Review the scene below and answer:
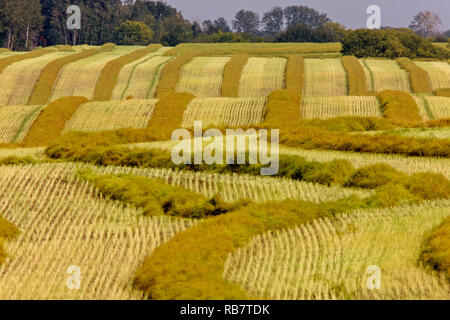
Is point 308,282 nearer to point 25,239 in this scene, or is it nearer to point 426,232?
point 426,232

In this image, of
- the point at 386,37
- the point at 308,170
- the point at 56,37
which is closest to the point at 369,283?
the point at 308,170

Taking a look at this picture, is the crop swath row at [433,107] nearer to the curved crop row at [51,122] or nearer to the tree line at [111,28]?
the curved crop row at [51,122]

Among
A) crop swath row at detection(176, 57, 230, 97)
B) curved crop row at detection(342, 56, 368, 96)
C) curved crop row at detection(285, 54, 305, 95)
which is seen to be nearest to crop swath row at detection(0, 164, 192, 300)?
crop swath row at detection(176, 57, 230, 97)

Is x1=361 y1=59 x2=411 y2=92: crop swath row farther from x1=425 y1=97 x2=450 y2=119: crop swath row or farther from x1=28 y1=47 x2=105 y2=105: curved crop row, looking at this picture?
x1=28 y1=47 x2=105 y2=105: curved crop row

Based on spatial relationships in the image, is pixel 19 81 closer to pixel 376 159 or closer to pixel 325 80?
pixel 325 80

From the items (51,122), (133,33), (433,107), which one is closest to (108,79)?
(51,122)

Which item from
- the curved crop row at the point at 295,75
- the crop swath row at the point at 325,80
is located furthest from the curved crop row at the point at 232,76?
the crop swath row at the point at 325,80
